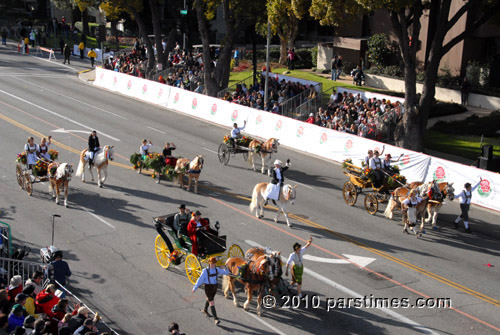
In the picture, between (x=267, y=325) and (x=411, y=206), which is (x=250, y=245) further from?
(x=411, y=206)

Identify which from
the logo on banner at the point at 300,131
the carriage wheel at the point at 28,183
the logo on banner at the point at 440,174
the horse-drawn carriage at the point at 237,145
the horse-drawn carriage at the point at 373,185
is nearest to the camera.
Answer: the horse-drawn carriage at the point at 373,185

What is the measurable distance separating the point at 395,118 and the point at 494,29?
1356 centimetres

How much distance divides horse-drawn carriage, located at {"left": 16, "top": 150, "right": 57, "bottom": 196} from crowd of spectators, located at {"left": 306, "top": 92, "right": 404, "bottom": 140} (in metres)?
15.3

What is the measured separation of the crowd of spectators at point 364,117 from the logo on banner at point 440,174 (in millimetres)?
6649

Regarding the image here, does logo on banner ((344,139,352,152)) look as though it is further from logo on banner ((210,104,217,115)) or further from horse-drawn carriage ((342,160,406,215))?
logo on banner ((210,104,217,115))

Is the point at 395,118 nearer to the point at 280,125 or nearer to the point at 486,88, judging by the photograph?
the point at 280,125

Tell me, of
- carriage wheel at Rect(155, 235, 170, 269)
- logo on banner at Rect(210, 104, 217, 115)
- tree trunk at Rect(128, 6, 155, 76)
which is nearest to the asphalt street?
carriage wheel at Rect(155, 235, 170, 269)

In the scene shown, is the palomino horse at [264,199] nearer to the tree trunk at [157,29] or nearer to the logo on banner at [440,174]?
the logo on banner at [440,174]

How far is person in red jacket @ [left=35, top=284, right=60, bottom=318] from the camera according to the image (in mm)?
12523

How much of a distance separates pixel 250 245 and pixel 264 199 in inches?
111

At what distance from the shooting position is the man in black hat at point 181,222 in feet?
52.6

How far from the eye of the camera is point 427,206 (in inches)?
854

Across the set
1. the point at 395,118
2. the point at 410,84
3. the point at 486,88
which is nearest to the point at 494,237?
the point at 410,84

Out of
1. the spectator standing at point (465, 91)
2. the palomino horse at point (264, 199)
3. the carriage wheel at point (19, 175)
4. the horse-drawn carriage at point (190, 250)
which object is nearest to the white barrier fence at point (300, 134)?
the spectator standing at point (465, 91)
